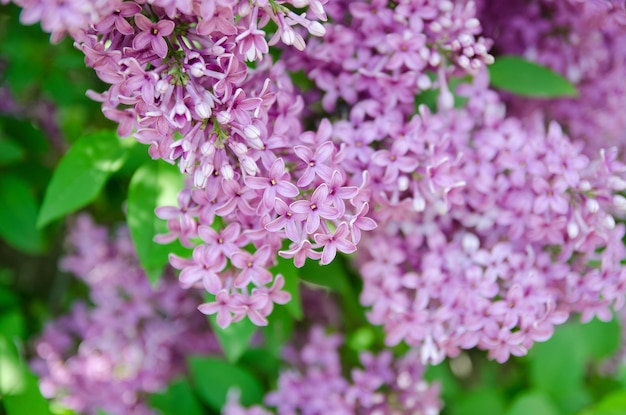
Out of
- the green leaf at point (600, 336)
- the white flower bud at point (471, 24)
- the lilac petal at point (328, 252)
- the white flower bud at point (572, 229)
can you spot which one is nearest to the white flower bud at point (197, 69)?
the lilac petal at point (328, 252)

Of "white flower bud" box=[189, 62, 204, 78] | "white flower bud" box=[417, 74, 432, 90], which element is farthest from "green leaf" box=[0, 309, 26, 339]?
"white flower bud" box=[417, 74, 432, 90]

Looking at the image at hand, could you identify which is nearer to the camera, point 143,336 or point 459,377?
point 143,336

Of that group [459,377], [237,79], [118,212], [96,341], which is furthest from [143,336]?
[237,79]

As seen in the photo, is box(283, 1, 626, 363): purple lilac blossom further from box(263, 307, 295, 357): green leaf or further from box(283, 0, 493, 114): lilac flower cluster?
box(263, 307, 295, 357): green leaf

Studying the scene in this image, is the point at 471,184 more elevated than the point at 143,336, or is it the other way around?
the point at 471,184

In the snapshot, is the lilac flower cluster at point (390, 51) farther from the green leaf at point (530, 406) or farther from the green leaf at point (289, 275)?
the green leaf at point (530, 406)

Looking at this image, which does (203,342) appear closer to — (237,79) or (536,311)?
(536,311)
